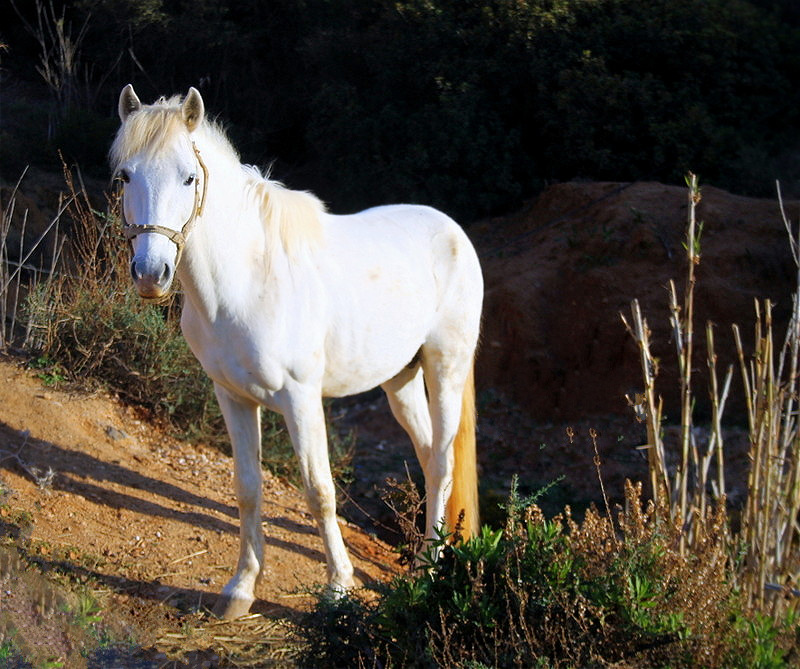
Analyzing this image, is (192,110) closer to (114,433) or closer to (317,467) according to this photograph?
(317,467)

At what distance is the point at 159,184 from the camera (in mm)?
3562

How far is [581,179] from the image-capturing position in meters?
9.59

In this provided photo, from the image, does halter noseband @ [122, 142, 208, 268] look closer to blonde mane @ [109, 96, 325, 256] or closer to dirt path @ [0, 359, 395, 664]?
blonde mane @ [109, 96, 325, 256]

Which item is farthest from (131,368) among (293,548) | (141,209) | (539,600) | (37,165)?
(37,165)

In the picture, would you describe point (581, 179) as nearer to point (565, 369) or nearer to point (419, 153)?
point (419, 153)

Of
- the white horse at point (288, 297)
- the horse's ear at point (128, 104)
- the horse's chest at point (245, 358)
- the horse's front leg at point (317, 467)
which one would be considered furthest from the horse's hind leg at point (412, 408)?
the horse's ear at point (128, 104)

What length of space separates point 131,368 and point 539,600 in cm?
372

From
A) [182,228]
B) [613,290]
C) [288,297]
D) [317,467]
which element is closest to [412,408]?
[317,467]

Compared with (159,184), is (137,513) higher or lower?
lower

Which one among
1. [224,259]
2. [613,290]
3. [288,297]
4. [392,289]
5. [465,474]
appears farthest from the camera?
[613,290]

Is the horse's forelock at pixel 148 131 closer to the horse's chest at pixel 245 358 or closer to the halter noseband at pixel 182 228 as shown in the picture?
the halter noseband at pixel 182 228

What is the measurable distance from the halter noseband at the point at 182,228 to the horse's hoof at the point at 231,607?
1.60 m

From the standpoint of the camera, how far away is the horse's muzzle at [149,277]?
3.40m

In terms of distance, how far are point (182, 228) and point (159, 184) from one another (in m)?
0.19
